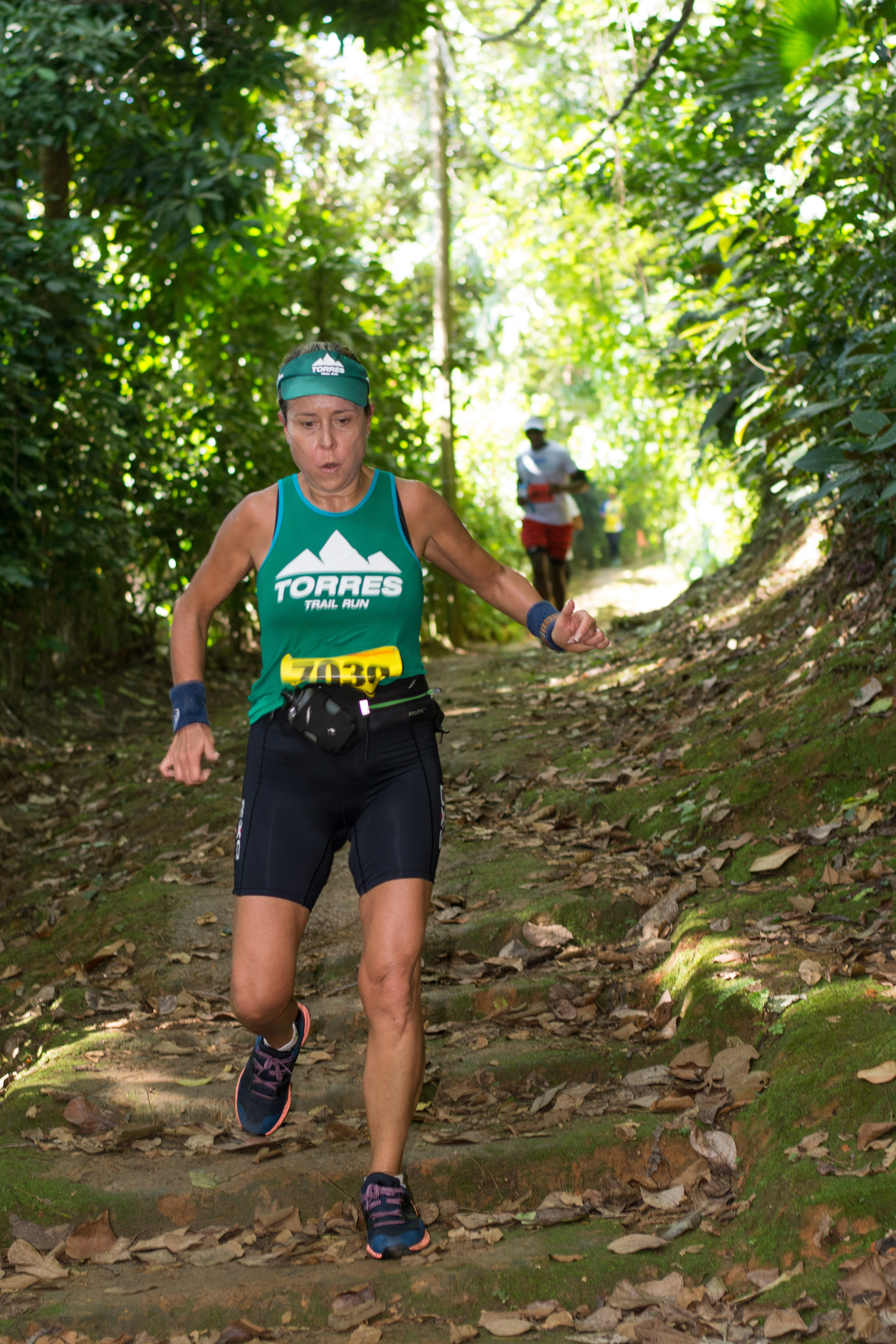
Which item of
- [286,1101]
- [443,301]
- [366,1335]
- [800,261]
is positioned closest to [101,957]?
[286,1101]

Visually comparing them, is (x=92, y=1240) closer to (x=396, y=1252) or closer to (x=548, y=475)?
(x=396, y=1252)

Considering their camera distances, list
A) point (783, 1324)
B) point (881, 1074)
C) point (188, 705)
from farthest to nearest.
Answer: point (188, 705), point (881, 1074), point (783, 1324)

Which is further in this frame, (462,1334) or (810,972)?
(810,972)

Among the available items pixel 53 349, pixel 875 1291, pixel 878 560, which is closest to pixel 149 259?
pixel 53 349

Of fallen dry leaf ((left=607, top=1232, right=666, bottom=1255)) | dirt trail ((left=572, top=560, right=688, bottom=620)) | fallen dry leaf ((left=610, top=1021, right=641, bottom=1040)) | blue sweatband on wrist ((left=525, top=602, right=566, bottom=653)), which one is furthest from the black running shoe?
dirt trail ((left=572, top=560, right=688, bottom=620))

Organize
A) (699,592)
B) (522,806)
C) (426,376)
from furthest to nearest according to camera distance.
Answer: (426,376), (699,592), (522,806)

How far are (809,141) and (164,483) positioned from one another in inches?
276

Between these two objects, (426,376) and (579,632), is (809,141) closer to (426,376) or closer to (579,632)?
(579,632)

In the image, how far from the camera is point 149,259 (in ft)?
35.5

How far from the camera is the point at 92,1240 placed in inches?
130

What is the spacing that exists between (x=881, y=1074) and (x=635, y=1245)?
0.71 metres

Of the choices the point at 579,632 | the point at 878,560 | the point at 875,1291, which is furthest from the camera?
the point at 878,560

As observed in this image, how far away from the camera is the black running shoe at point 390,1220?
10.2 ft

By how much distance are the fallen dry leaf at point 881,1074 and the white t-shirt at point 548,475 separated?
9.94 metres
